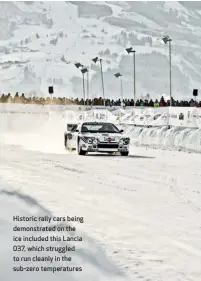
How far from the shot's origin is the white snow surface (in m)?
6.03

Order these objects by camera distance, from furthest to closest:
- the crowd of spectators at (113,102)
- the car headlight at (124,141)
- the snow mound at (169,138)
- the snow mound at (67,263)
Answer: the crowd of spectators at (113,102) < the snow mound at (169,138) < the car headlight at (124,141) < the snow mound at (67,263)

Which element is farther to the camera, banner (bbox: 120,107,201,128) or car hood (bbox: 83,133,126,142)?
banner (bbox: 120,107,201,128)

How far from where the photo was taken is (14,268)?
551cm

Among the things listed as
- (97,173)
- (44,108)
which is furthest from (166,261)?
(44,108)

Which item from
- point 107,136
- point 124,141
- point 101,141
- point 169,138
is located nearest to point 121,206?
point 101,141

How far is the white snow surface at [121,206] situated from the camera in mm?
6031

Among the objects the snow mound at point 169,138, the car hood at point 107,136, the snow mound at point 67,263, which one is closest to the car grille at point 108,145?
the car hood at point 107,136

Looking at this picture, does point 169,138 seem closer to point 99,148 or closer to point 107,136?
point 107,136

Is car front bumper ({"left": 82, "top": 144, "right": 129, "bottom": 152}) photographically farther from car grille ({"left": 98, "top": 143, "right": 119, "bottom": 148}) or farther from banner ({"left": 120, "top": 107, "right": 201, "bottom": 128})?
banner ({"left": 120, "top": 107, "right": 201, "bottom": 128})

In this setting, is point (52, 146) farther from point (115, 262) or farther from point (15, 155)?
point (115, 262)

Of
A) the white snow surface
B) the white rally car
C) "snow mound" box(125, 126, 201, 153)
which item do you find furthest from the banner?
the white snow surface

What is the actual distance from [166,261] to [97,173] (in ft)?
28.7

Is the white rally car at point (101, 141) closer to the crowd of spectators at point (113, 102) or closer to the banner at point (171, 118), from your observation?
the banner at point (171, 118)

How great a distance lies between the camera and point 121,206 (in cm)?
973
